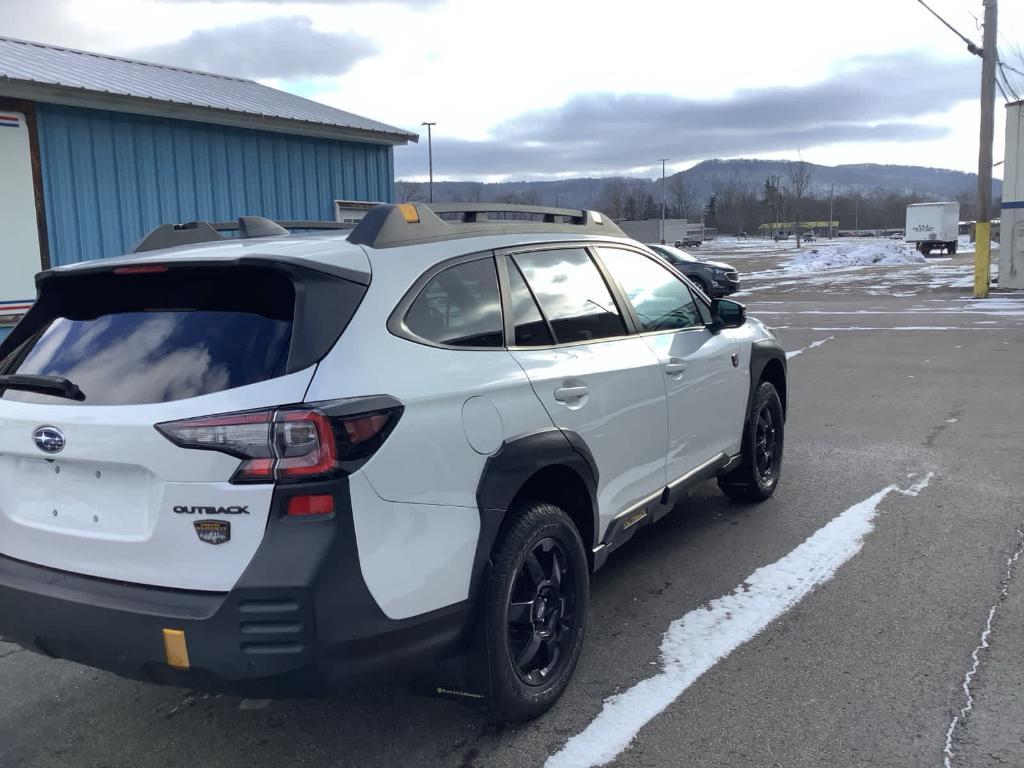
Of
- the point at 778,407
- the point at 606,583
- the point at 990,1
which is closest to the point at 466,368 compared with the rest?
the point at 606,583

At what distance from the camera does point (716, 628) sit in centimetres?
408

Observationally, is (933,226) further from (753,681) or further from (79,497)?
(79,497)

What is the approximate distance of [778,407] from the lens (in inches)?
237

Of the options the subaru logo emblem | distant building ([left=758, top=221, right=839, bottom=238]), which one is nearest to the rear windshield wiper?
the subaru logo emblem

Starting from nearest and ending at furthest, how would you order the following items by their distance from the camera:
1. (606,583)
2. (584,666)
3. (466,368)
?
(466,368)
(584,666)
(606,583)

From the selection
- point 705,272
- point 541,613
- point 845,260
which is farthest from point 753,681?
point 845,260

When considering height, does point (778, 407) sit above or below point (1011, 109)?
below

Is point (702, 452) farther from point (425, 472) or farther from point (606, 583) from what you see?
point (425, 472)

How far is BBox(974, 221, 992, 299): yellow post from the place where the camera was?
894 inches

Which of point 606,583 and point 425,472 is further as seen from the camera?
point 606,583

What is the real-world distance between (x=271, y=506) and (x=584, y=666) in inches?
70.8

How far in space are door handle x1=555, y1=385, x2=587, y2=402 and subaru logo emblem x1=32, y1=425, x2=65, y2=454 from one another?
67.4 inches

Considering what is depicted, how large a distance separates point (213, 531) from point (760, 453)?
414 cm

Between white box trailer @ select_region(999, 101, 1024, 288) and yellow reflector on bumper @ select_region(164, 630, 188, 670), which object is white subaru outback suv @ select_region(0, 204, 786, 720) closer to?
yellow reflector on bumper @ select_region(164, 630, 188, 670)
